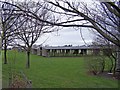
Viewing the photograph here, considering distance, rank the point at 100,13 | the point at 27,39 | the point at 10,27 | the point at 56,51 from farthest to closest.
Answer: the point at 56,51, the point at 27,39, the point at 10,27, the point at 100,13

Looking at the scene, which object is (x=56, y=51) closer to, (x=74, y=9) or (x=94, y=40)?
(x=94, y=40)

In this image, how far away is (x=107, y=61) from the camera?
19141mm

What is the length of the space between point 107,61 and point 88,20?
15595 millimetres

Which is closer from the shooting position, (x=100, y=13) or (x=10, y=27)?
(x=100, y=13)

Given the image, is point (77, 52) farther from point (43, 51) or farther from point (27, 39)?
point (27, 39)

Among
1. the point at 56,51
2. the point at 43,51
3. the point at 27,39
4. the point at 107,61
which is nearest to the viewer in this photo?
the point at 107,61

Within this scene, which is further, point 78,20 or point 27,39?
point 27,39

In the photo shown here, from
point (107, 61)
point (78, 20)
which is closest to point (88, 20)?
point (78, 20)

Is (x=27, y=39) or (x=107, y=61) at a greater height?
(x=27, y=39)

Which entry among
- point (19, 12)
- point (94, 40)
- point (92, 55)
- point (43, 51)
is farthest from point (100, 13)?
point (43, 51)

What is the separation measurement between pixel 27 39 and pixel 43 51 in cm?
2340

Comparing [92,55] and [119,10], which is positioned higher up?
[119,10]

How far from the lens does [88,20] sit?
407 cm

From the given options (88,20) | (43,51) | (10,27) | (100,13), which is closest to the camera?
(88,20)
